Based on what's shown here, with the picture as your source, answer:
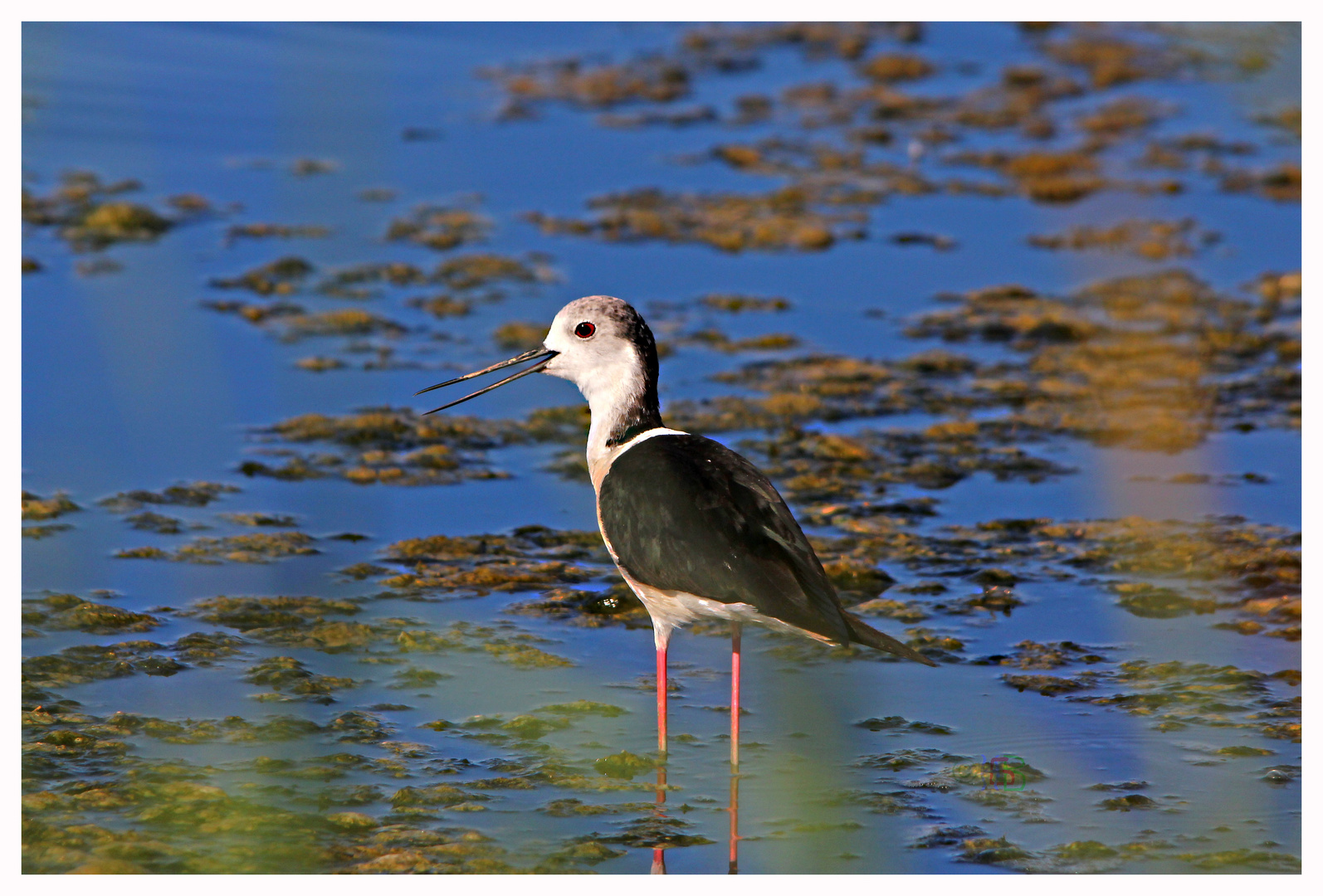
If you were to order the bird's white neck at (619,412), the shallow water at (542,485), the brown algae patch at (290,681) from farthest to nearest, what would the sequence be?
the bird's white neck at (619,412) → the brown algae patch at (290,681) → the shallow water at (542,485)

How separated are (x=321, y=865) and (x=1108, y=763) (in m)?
2.00

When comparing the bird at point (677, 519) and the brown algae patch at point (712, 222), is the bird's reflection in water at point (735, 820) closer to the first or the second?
the bird at point (677, 519)

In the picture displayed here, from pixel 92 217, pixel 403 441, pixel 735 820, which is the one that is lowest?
pixel 735 820

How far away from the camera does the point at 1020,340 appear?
749 cm

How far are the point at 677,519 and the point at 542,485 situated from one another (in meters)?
1.90

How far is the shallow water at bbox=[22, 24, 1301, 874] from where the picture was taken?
13.0 ft

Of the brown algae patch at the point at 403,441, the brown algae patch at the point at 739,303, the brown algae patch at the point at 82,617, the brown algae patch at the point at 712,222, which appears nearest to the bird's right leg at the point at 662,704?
the brown algae patch at the point at 82,617

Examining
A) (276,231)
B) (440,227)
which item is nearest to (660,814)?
(440,227)

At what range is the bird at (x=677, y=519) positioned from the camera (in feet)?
13.5

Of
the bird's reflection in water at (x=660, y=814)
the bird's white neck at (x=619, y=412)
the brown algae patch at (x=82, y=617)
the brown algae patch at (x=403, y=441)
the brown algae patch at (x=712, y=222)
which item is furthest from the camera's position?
the brown algae patch at (x=712, y=222)

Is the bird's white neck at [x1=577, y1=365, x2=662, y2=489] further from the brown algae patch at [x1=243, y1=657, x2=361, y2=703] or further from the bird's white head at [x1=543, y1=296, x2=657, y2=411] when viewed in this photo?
the brown algae patch at [x1=243, y1=657, x2=361, y2=703]

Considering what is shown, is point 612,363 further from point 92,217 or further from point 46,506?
point 92,217

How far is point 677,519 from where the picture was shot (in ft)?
14.1

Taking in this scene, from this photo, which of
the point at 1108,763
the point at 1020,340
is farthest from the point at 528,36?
the point at 1108,763
